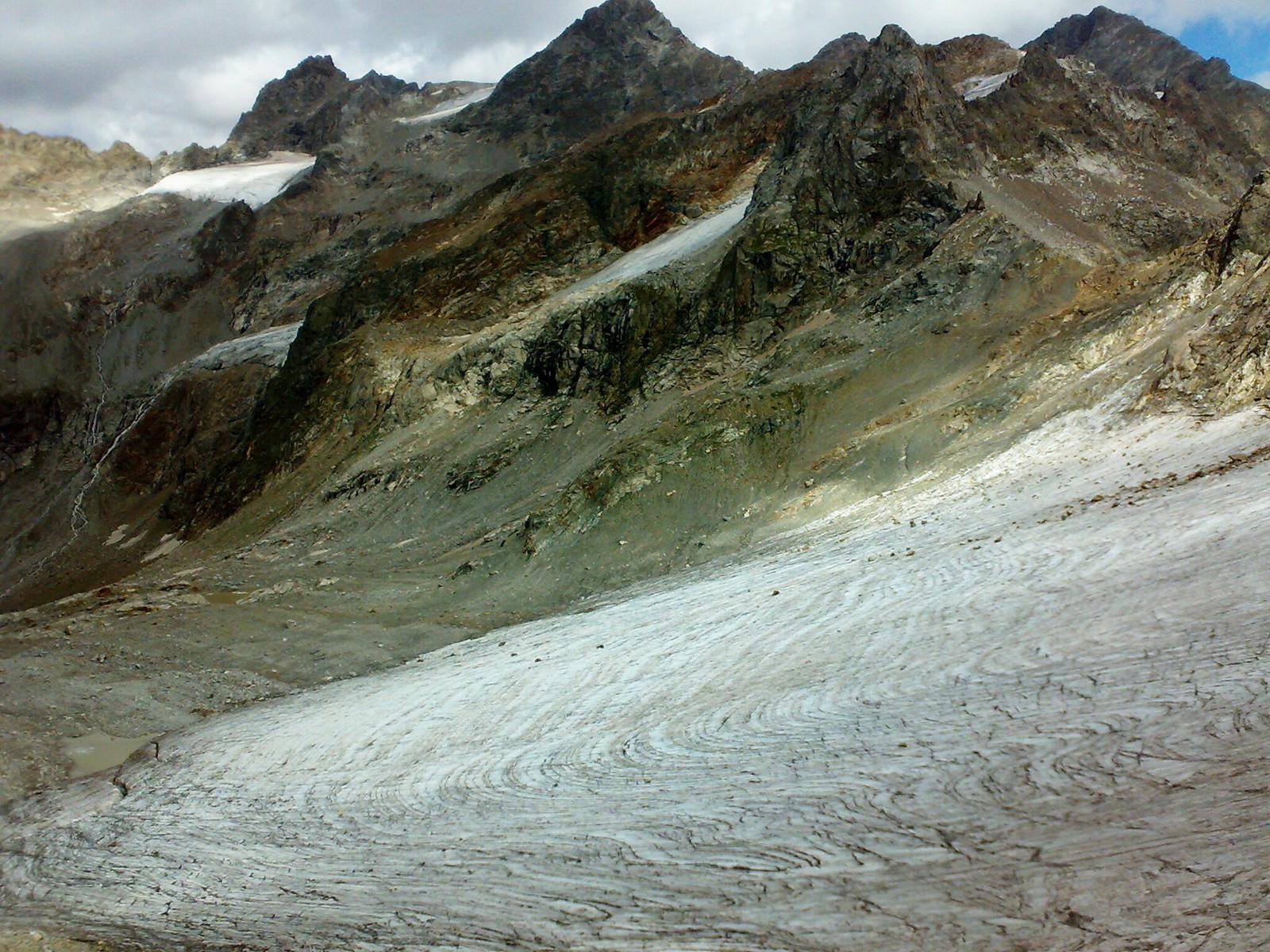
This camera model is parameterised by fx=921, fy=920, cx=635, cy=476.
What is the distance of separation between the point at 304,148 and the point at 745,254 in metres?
110

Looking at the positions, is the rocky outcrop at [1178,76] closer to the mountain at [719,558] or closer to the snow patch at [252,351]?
the mountain at [719,558]

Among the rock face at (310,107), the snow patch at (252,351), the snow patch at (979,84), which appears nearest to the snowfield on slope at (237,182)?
the rock face at (310,107)

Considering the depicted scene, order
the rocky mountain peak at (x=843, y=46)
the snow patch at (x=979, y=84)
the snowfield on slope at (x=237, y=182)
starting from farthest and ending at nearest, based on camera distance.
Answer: the snowfield on slope at (x=237, y=182), the rocky mountain peak at (x=843, y=46), the snow patch at (x=979, y=84)

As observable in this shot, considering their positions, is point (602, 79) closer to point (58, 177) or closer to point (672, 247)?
point (58, 177)

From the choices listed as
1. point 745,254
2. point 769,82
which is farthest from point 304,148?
point 745,254

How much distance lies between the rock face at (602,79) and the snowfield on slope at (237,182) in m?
24.5

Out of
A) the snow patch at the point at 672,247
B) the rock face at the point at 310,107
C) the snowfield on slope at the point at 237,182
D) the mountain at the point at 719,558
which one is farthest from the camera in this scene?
the rock face at the point at 310,107

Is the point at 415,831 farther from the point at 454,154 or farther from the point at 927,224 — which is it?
the point at 454,154

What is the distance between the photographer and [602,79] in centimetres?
10288

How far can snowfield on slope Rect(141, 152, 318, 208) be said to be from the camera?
10319 centimetres

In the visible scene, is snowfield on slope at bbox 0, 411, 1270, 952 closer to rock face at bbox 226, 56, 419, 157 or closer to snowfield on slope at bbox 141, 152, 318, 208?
snowfield on slope at bbox 141, 152, 318, 208

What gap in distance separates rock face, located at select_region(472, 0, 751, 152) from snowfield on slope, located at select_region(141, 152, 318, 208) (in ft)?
80.3

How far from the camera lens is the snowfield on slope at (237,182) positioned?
103m

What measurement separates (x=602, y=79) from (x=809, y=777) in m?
107
